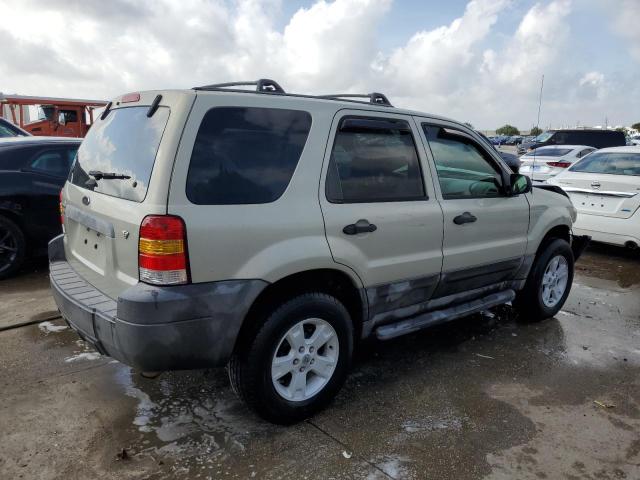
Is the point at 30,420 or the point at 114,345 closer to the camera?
the point at 114,345

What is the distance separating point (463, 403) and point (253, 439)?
1.36m

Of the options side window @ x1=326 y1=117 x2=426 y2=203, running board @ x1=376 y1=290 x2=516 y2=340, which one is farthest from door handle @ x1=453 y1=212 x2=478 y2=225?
running board @ x1=376 y1=290 x2=516 y2=340

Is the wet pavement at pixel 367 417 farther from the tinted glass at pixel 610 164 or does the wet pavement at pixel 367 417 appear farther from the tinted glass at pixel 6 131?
the tinted glass at pixel 6 131

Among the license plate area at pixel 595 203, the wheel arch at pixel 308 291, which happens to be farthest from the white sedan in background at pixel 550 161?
the wheel arch at pixel 308 291

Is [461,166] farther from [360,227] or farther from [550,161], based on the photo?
[550,161]

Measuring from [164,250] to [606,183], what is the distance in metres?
6.57

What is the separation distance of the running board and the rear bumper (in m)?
1.10

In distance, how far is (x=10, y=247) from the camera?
5477 millimetres

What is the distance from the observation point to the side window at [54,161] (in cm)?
569

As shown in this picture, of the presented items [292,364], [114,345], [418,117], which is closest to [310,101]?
[418,117]

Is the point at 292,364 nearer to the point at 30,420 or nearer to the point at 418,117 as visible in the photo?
the point at 30,420

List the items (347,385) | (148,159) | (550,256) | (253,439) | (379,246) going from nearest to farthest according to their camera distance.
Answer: (148,159)
(253,439)
(379,246)
(347,385)
(550,256)

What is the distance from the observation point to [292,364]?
9.50 ft

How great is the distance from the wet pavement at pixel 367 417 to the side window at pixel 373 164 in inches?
51.3
